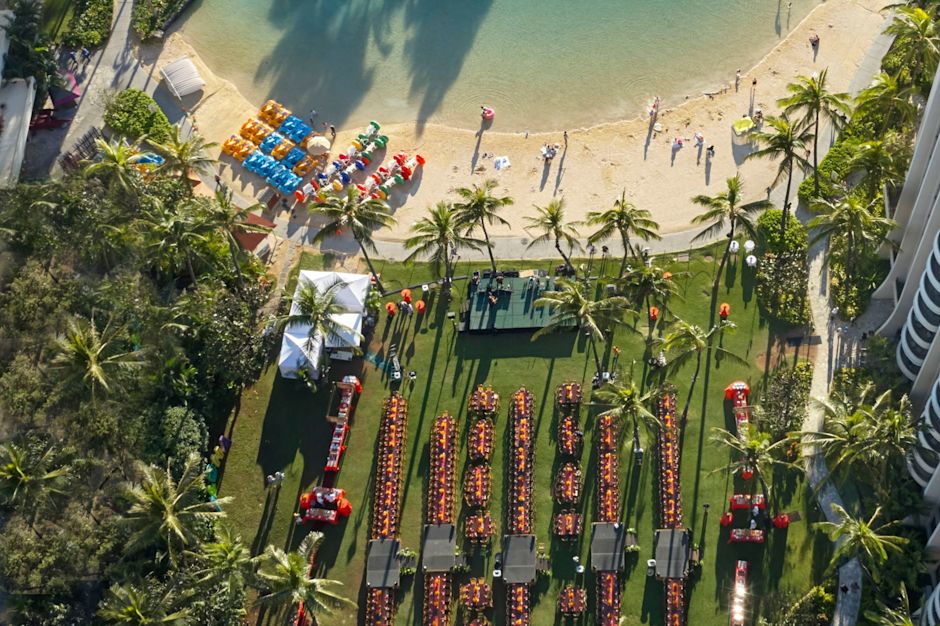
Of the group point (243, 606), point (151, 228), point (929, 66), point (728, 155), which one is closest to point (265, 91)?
point (151, 228)

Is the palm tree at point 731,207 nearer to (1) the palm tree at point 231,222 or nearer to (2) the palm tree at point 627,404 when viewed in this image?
(2) the palm tree at point 627,404

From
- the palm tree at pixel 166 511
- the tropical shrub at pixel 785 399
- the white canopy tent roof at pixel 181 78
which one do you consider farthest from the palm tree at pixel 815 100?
the white canopy tent roof at pixel 181 78

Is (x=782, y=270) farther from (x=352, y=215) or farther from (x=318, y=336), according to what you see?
(x=318, y=336)

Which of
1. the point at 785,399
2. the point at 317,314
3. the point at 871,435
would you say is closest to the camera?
the point at 871,435

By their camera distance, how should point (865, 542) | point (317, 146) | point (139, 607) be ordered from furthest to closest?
point (317, 146), point (139, 607), point (865, 542)

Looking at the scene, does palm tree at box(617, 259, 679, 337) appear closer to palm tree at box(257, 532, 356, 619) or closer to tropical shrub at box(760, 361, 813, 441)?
tropical shrub at box(760, 361, 813, 441)

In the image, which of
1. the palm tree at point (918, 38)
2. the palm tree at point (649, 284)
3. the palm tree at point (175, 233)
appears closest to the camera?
the palm tree at point (649, 284)

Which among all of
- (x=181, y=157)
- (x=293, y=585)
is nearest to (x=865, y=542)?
(x=293, y=585)

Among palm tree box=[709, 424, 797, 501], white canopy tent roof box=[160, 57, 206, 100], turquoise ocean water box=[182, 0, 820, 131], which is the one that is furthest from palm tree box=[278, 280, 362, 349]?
white canopy tent roof box=[160, 57, 206, 100]
